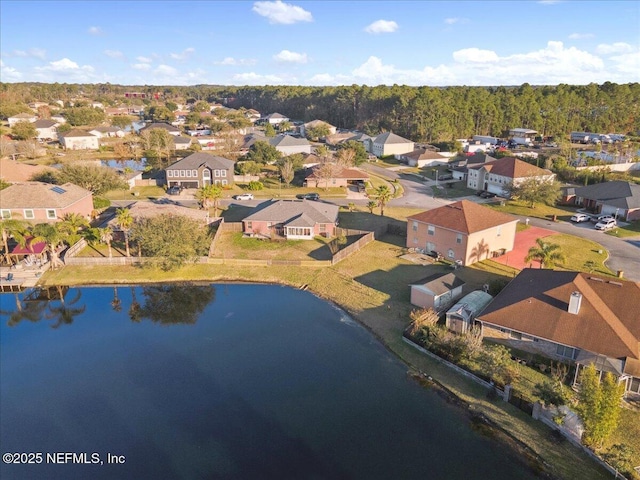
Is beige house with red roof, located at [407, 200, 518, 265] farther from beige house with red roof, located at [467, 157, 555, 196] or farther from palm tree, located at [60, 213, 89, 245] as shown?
palm tree, located at [60, 213, 89, 245]

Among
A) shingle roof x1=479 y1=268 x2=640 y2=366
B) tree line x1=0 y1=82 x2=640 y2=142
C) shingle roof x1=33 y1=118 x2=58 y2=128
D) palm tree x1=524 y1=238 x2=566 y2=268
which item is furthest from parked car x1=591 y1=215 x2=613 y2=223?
shingle roof x1=33 y1=118 x2=58 y2=128

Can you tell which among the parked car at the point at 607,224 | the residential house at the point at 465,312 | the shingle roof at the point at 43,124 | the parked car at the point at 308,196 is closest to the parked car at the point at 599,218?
the parked car at the point at 607,224

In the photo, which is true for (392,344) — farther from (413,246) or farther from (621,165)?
(621,165)

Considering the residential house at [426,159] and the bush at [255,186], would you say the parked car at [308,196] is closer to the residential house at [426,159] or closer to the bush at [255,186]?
the bush at [255,186]

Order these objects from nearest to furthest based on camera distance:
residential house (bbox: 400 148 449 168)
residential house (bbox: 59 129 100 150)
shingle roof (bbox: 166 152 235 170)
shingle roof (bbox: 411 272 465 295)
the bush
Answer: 1. shingle roof (bbox: 411 272 465 295)
2. shingle roof (bbox: 166 152 235 170)
3. the bush
4. residential house (bbox: 400 148 449 168)
5. residential house (bbox: 59 129 100 150)

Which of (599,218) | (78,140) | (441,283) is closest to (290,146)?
(78,140)

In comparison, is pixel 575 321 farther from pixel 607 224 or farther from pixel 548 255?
pixel 607 224

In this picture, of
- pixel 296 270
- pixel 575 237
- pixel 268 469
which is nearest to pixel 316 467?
pixel 268 469
